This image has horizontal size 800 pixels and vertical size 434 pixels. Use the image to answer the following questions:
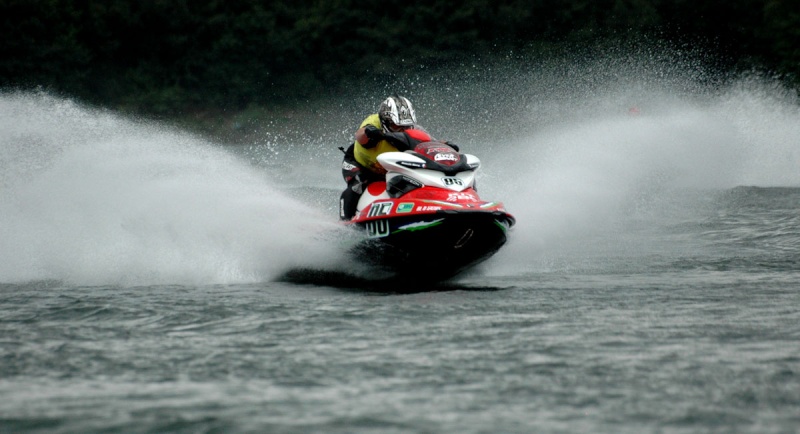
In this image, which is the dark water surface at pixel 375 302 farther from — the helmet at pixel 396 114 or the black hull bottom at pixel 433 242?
the helmet at pixel 396 114

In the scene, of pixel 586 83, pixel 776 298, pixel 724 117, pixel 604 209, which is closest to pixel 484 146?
pixel 586 83

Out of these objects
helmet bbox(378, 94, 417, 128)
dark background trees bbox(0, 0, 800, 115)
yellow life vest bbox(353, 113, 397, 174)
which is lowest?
yellow life vest bbox(353, 113, 397, 174)

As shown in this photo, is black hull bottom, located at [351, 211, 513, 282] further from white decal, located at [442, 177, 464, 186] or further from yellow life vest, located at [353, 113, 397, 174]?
yellow life vest, located at [353, 113, 397, 174]

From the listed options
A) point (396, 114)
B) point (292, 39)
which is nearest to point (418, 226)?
point (396, 114)

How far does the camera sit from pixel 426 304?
8227 mm

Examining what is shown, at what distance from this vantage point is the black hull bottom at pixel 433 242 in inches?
366

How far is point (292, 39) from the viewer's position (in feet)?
161

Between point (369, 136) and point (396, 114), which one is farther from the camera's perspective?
point (396, 114)

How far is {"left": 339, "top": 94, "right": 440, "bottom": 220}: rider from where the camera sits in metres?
10.4

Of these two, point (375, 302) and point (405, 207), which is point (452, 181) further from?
point (375, 302)

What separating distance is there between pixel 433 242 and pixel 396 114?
1761 millimetres

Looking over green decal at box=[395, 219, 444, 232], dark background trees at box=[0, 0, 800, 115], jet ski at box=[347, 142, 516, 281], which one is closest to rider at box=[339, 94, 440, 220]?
jet ski at box=[347, 142, 516, 281]

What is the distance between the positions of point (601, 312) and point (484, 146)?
84.9 feet

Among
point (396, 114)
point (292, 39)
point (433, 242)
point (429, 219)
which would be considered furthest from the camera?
point (292, 39)
